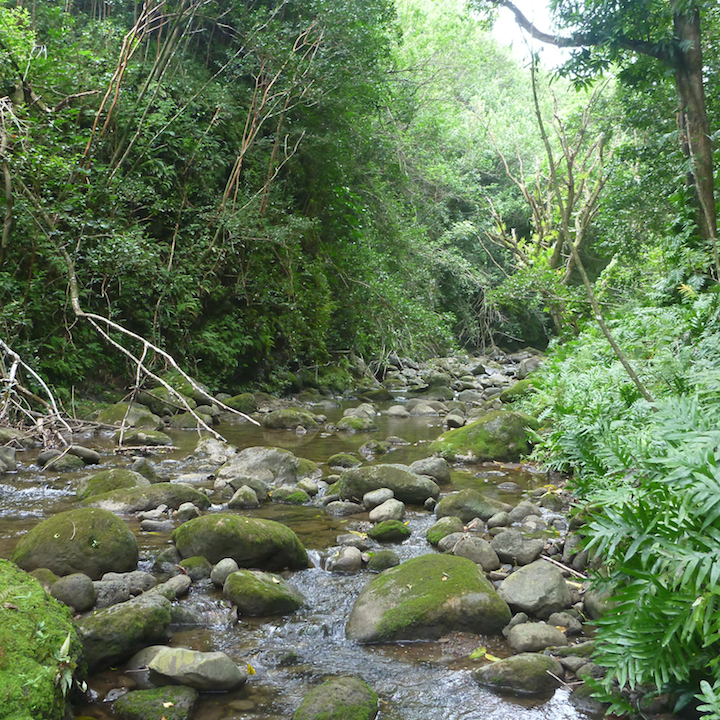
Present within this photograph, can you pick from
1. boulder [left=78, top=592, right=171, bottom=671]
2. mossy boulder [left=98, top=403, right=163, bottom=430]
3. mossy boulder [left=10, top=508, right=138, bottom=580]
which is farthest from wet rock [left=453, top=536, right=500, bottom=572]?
mossy boulder [left=98, top=403, right=163, bottom=430]

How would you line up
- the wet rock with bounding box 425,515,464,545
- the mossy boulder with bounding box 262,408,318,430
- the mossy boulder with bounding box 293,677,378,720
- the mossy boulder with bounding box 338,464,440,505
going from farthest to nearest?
1. the mossy boulder with bounding box 262,408,318,430
2. the mossy boulder with bounding box 338,464,440,505
3. the wet rock with bounding box 425,515,464,545
4. the mossy boulder with bounding box 293,677,378,720

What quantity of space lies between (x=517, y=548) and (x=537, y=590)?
0.72 m

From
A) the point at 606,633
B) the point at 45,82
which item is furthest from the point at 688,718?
the point at 45,82

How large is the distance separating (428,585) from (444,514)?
174 centimetres

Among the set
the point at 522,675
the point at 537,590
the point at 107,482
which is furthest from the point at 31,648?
the point at 107,482

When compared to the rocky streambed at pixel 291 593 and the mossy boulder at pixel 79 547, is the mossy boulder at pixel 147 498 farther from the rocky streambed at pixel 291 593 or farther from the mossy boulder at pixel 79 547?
the mossy boulder at pixel 79 547

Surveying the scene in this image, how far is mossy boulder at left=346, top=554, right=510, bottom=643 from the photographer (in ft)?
10.5

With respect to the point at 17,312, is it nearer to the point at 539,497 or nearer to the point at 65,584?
the point at 65,584

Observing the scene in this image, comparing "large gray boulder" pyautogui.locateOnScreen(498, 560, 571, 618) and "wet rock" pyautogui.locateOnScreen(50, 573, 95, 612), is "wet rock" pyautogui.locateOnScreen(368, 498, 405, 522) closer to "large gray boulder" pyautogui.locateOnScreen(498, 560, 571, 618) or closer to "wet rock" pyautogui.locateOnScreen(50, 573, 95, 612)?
"large gray boulder" pyautogui.locateOnScreen(498, 560, 571, 618)

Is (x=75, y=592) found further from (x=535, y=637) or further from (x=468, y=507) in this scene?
(x=468, y=507)

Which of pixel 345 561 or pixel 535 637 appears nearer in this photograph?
pixel 535 637

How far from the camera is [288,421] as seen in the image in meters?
9.47

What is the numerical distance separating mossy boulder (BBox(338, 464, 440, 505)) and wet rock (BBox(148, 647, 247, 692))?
2.99 meters

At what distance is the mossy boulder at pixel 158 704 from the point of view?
2383 mm
